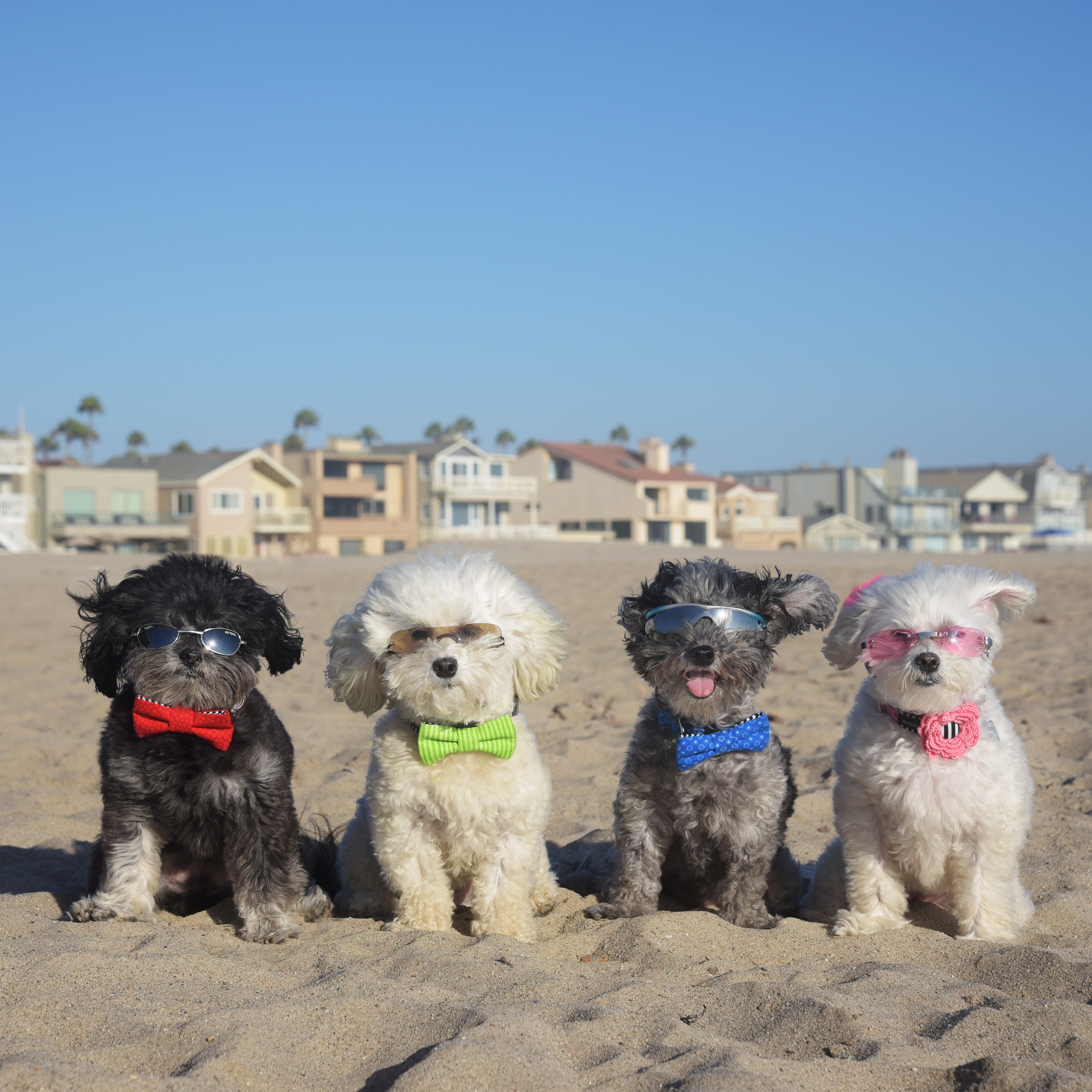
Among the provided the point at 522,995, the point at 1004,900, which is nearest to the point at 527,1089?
the point at 522,995

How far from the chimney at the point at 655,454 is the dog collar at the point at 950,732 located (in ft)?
212

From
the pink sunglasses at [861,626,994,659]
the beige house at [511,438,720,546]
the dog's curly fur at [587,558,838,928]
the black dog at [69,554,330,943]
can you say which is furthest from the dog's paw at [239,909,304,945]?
the beige house at [511,438,720,546]

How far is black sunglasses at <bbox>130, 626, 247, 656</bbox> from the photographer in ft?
13.6

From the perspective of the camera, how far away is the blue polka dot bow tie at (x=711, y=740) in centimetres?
445

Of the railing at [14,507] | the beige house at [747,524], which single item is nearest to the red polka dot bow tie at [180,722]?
the railing at [14,507]

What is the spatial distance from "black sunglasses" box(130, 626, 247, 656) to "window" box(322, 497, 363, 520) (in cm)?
5206

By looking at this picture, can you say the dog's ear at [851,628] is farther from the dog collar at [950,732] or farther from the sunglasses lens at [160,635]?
the sunglasses lens at [160,635]

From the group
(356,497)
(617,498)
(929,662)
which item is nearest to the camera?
(929,662)

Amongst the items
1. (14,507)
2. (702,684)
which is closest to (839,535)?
(14,507)

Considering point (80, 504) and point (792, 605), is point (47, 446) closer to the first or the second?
point (80, 504)

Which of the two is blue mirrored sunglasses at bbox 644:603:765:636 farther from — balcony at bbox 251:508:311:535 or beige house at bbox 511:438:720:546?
beige house at bbox 511:438:720:546

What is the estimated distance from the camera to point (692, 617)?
436cm

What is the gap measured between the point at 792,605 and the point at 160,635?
2.61m

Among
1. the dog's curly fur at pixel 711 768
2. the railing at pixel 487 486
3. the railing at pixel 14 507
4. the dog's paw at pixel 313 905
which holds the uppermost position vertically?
the railing at pixel 487 486
